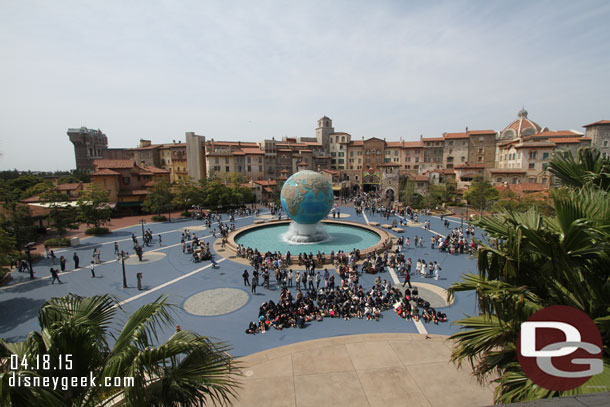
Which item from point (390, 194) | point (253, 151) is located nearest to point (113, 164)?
point (253, 151)

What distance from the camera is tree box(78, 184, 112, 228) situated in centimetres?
2981

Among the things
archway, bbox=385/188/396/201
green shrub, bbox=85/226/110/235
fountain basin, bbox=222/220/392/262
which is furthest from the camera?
archway, bbox=385/188/396/201

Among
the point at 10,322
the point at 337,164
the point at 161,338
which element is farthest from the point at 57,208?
the point at 337,164

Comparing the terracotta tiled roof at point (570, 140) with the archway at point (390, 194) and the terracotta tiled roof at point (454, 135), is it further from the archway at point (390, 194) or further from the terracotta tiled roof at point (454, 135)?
the archway at point (390, 194)

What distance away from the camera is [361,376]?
8.52 meters

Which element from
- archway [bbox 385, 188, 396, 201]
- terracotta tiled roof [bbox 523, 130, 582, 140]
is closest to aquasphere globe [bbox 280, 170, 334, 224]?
archway [bbox 385, 188, 396, 201]

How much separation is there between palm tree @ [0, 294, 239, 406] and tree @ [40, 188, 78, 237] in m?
29.4

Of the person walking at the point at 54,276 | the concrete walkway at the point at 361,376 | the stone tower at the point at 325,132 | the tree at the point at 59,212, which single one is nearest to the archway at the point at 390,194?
the stone tower at the point at 325,132

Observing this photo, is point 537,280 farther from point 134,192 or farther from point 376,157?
point 376,157

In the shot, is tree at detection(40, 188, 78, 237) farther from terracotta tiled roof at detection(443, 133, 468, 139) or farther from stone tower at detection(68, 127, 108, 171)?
stone tower at detection(68, 127, 108, 171)

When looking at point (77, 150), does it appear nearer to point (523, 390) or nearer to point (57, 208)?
point (57, 208)

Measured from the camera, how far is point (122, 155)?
70812 millimetres

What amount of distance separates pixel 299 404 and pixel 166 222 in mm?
34801

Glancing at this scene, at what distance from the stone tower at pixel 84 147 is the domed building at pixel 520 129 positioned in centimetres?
11040
